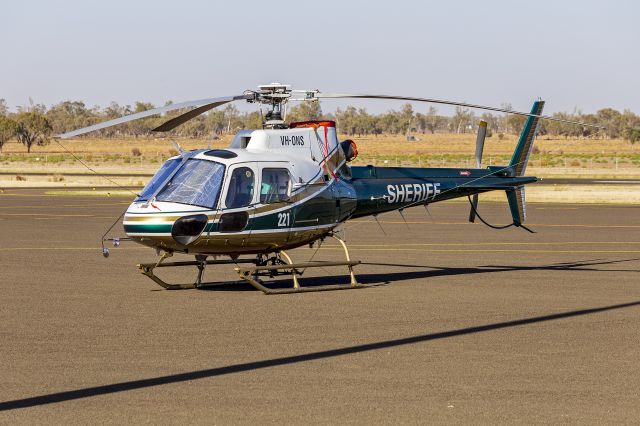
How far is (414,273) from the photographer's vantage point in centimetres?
2020

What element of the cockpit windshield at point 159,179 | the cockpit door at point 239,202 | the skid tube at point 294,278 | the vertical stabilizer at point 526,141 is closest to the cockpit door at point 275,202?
the cockpit door at point 239,202

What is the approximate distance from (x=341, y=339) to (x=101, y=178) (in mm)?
61626

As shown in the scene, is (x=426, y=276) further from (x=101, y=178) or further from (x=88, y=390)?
(x=101, y=178)

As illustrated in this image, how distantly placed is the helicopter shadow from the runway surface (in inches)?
2.3

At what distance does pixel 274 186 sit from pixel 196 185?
1.36 metres

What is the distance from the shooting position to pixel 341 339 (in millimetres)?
12672

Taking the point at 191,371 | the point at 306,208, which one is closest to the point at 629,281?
the point at 306,208

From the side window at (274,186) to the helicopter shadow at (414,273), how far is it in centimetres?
178

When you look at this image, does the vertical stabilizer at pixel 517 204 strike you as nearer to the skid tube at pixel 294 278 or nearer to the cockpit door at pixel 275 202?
the skid tube at pixel 294 278

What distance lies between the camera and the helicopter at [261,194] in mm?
15844

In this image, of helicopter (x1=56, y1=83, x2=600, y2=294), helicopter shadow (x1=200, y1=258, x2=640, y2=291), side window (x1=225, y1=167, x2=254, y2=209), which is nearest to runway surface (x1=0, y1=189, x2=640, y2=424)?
helicopter shadow (x1=200, y1=258, x2=640, y2=291)

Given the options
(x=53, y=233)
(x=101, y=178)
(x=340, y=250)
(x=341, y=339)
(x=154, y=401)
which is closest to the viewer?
(x=154, y=401)

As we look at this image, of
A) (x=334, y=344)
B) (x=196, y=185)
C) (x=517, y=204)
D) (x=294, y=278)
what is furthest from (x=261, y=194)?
(x=517, y=204)

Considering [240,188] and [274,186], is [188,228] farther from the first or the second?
[274,186]
